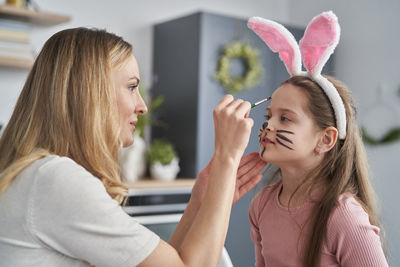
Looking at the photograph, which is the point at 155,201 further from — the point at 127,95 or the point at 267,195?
the point at 127,95

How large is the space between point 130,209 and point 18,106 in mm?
1880

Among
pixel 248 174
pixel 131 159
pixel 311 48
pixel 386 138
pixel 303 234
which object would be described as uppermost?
pixel 311 48

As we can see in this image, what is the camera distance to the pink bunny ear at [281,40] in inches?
52.9

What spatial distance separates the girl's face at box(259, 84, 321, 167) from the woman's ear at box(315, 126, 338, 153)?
0.01 metres

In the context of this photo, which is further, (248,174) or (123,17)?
(123,17)

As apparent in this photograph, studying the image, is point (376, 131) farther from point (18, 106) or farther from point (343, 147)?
point (18, 106)

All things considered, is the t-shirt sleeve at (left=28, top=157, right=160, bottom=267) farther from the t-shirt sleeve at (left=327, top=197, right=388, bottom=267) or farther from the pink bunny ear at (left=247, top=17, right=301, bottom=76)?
the pink bunny ear at (left=247, top=17, right=301, bottom=76)

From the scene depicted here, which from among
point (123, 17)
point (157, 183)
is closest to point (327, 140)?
point (157, 183)

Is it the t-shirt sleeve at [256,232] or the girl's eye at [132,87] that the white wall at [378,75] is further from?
the girl's eye at [132,87]

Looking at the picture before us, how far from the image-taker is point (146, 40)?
3.63 meters

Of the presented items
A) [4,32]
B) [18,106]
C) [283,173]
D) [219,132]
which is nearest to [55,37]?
[18,106]

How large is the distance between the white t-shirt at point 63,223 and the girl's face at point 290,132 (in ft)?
1.58

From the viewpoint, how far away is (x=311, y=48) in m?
1.32

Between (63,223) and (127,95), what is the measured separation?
39 centimetres
